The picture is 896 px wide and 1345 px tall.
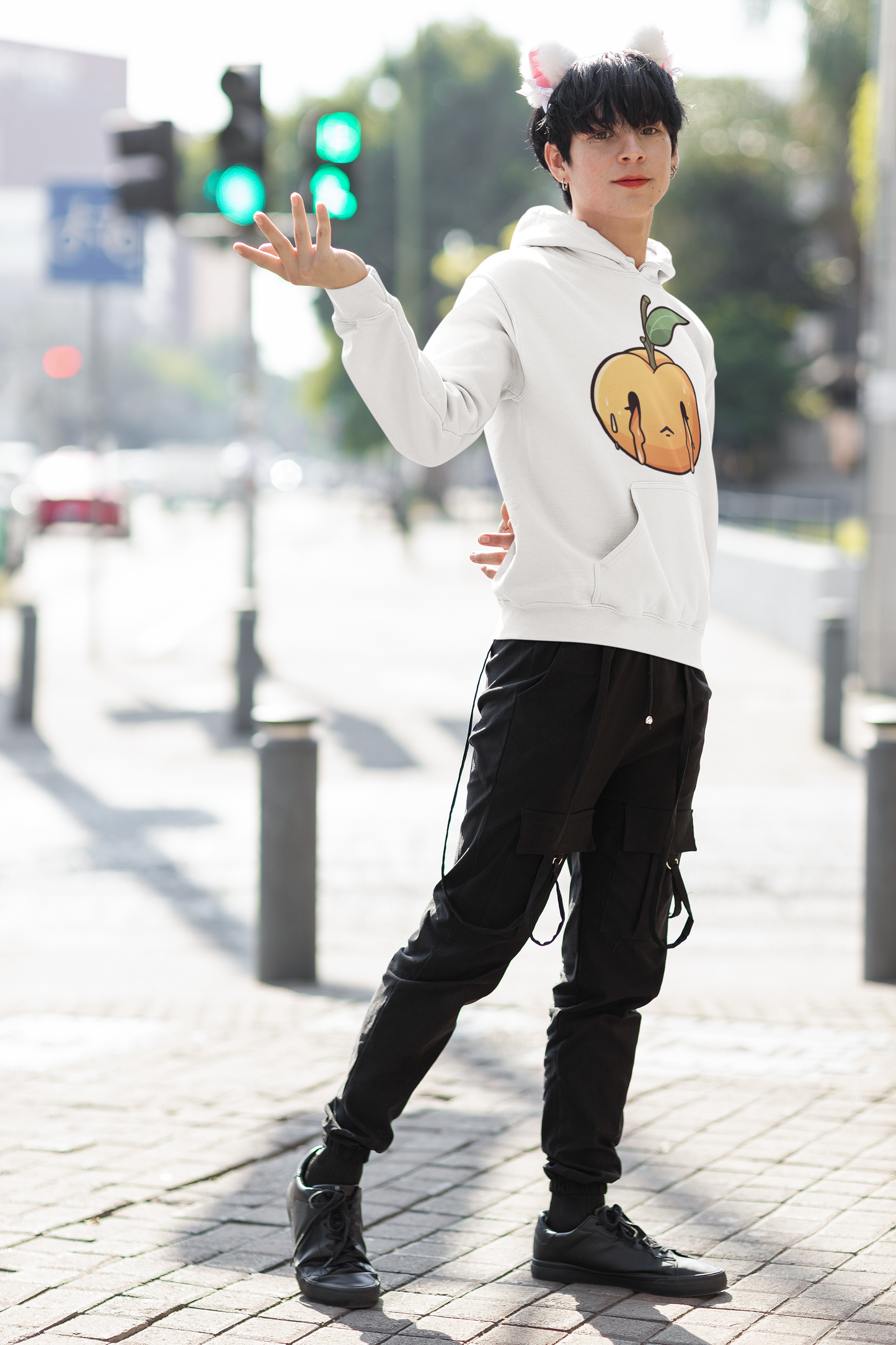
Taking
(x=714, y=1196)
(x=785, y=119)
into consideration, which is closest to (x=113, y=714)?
(x=714, y=1196)

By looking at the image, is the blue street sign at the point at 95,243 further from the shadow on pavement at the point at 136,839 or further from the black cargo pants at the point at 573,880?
the black cargo pants at the point at 573,880

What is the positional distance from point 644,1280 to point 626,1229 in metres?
0.10

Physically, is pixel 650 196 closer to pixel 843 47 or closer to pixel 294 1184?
pixel 294 1184

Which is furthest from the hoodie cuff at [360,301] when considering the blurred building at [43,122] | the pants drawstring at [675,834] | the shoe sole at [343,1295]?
the blurred building at [43,122]

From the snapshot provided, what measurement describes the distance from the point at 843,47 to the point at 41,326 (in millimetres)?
68791

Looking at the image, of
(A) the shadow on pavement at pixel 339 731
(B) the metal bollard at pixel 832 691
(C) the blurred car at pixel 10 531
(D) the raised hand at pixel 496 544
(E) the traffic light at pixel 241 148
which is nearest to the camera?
(D) the raised hand at pixel 496 544

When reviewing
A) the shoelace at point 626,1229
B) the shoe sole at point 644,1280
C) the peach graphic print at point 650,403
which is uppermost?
the peach graphic print at point 650,403

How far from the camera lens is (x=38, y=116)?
13975cm

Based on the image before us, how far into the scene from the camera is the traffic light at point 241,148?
37.2 ft

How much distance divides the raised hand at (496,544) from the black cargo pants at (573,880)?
184mm

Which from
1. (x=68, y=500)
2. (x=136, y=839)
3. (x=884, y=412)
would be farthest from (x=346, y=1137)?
(x=68, y=500)

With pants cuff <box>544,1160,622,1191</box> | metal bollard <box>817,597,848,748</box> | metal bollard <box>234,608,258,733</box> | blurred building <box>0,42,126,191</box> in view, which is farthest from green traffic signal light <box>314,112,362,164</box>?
blurred building <box>0,42,126,191</box>

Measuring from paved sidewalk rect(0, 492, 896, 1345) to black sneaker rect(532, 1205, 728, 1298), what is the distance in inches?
1.2

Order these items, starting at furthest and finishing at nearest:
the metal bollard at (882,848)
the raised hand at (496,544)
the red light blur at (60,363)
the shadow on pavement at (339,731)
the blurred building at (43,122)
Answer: the blurred building at (43,122)
the red light blur at (60,363)
the shadow on pavement at (339,731)
the metal bollard at (882,848)
the raised hand at (496,544)
